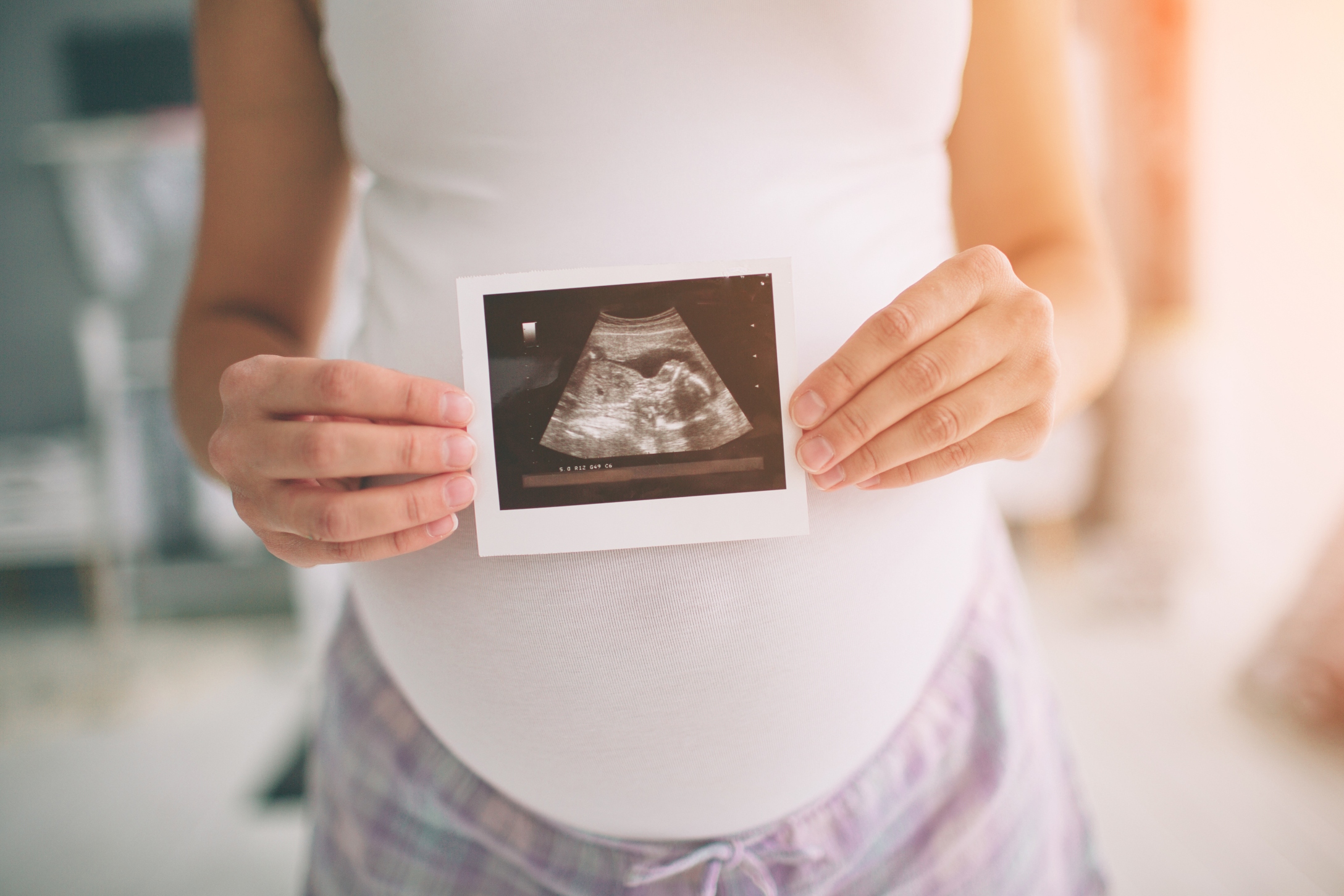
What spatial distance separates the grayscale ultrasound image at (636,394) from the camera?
21.4 inches

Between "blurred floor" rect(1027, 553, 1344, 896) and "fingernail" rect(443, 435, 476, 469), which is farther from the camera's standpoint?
"blurred floor" rect(1027, 553, 1344, 896)

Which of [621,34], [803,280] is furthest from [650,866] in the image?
[621,34]

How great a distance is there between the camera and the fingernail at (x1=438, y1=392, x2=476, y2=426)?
20.1 inches

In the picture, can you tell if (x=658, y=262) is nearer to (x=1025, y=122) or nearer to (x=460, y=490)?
(x=460, y=490)

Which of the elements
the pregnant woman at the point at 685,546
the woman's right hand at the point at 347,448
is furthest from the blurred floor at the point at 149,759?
the woman's right hand at the point at 347,448

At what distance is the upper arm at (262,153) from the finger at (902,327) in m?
0.56

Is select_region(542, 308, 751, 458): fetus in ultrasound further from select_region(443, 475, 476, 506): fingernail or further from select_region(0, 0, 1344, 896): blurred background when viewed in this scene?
select_region(0, 0, 1344, 896): blurred background

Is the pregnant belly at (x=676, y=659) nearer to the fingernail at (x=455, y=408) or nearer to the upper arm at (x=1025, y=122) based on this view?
the fingernail at (x=455, y=408)

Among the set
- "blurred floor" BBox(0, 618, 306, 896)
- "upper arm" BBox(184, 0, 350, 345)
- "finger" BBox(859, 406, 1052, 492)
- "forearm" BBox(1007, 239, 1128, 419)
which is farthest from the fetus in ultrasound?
"blurred floor" BBox(0, 618, 306, 896)

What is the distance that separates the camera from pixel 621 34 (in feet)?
1.88

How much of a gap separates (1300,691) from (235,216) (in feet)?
8.98

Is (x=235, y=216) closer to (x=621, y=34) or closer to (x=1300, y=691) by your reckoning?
(x=621, y=34)

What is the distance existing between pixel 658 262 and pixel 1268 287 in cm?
313

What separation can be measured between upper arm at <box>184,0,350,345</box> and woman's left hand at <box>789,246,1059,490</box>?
560mm
